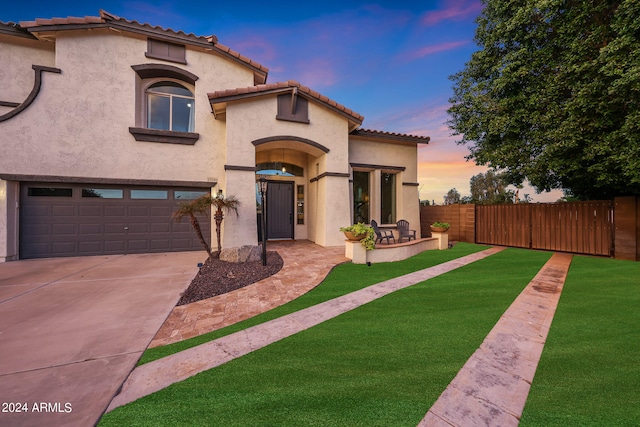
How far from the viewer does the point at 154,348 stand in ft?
9.96

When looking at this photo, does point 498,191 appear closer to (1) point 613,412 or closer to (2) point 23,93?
(1) point 613,412

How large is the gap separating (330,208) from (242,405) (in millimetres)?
7802

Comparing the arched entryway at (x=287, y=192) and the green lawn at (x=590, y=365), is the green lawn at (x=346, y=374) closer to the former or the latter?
the green lawn at (x=590, y=365)

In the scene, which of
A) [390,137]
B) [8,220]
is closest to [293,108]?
[390,137]

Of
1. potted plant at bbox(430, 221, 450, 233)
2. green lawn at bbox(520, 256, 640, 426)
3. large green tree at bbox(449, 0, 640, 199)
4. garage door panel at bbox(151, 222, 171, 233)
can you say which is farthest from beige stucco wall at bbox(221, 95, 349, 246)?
green lawn at bbox(520, 256, 640, 426)

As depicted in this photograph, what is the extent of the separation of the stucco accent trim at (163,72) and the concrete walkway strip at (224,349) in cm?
1002

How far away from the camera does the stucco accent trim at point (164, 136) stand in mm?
8727

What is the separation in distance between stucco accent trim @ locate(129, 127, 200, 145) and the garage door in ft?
5.87

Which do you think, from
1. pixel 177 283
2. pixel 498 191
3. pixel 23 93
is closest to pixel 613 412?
pixel 177 283

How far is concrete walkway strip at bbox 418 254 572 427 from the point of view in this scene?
1903 millimetres

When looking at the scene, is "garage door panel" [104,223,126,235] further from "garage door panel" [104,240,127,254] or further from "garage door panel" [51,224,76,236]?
"garage door panel" [51,224,76,236]

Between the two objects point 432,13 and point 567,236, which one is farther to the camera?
point 432,13

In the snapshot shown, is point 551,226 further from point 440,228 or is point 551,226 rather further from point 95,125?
point 95,125

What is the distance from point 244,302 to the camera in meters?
4.50
